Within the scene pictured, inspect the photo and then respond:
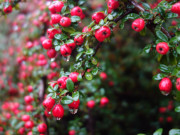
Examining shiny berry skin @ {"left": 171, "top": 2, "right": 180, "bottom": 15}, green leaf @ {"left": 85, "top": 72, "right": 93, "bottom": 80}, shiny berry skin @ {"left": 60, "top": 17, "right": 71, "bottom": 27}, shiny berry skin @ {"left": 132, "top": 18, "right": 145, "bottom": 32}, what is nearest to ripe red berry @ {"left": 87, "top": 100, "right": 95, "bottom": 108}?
green leaf @ {"left": 85, "top": 72, "right": 93, "bottom": 80}

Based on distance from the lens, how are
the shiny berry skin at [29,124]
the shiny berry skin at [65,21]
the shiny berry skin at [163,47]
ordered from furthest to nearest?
the shiny berry skin at [29,124] → the shiny berry skin at [65,21] → the shiny berry skin at [163,47]

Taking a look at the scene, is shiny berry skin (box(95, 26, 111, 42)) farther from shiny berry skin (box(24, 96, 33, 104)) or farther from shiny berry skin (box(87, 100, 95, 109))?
shiny berry skin (box(24, 96, 33, 104))

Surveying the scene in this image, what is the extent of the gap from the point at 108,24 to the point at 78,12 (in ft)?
1.14

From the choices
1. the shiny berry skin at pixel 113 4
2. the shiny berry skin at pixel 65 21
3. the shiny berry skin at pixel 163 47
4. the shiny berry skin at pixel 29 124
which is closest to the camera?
the shiny berry skin at pixel 163 47

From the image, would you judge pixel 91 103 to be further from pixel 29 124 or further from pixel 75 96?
pixel 75 96

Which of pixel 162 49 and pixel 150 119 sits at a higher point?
pixel 162 49

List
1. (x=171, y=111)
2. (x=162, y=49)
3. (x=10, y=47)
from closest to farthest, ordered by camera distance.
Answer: (x=162, y=49), (x=171, y=111), (x=10, y=47)

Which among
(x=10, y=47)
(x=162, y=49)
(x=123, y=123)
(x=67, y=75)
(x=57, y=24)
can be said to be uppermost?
(x=57, y=24)

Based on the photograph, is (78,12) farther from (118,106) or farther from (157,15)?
(118,106)

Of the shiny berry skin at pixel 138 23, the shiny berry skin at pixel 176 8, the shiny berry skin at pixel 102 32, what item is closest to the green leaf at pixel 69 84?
the shiny berry skin at pixel 102 32

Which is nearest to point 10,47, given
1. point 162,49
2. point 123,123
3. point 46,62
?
point 46,62

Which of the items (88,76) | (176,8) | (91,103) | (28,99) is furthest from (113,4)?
(28,99)

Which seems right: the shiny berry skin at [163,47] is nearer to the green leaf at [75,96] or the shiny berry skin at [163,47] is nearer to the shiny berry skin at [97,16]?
the shiny berry skin at [97,16]

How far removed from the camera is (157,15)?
139cm
